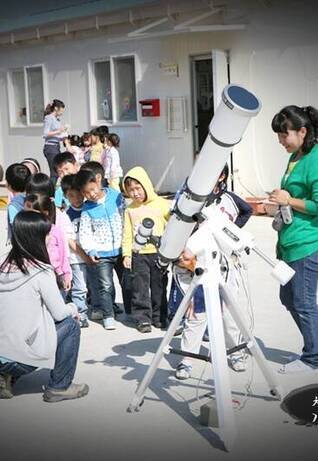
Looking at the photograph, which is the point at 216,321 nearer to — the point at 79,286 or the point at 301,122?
the point at 301,122

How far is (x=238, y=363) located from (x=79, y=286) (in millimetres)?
1923

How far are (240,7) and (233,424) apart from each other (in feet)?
30.7

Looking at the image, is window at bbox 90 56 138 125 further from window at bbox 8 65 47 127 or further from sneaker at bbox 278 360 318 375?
sneaker at bbox 278 360 318 375

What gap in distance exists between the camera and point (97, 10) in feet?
44.9

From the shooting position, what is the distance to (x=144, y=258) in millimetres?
6285

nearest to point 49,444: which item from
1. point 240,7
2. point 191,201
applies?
point 191,201

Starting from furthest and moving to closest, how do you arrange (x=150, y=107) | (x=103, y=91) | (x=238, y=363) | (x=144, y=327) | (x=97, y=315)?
(x=103, y=91) → (x=150, y=107) → (x=97, y=315) → (x=144, y=327) → (x=238, y=363)

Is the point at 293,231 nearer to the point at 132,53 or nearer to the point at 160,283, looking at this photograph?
the point at 160,283

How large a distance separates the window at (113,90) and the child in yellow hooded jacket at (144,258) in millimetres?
8555

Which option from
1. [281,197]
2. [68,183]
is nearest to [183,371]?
[281,197]

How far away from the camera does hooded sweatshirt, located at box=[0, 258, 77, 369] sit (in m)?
4.52

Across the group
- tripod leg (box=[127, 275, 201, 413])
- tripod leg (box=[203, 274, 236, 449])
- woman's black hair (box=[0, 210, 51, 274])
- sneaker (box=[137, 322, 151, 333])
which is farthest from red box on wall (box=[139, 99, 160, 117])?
tripod leg (box=[203, 274, 236, 449])

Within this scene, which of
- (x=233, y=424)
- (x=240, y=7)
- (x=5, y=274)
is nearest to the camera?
(x=233, y=424)

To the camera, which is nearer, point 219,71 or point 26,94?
point 219,71
